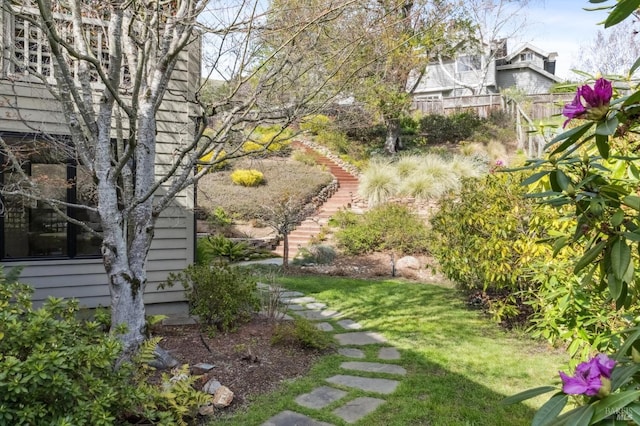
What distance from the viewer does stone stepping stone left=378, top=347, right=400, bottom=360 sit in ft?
16.3

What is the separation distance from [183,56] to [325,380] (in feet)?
15.3

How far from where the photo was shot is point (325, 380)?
4.23 m

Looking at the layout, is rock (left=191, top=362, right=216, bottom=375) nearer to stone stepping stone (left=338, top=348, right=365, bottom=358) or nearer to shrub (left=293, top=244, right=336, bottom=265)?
stone stepping stone (left=338, top=348, right=365, bottom=358)

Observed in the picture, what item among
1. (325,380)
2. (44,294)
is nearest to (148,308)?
(44,294)

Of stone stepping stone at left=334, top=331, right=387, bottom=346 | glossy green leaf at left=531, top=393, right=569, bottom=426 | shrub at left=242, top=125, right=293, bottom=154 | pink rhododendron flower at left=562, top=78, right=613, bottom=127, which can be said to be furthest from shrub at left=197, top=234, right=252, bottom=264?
glossy green leaf at left=531, top=393, right=569, bottom=426

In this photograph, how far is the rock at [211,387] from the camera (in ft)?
12.2

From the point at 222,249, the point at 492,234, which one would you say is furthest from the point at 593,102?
the point at 222,249

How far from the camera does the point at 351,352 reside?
511cm

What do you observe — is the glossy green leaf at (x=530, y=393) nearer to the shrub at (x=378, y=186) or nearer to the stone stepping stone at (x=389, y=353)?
the stone stepping stone at (x=389, y=353)

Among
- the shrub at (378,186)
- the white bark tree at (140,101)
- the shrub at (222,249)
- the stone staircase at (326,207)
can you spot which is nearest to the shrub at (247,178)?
the stone staircase at (326,207)

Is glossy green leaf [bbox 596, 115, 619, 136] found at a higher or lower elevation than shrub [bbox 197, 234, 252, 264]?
higher

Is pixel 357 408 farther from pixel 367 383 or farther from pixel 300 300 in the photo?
pixel 300 300

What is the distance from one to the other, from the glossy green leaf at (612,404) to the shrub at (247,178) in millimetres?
16697

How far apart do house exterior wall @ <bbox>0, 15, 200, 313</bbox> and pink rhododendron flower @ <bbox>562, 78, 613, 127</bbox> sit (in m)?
5.08
